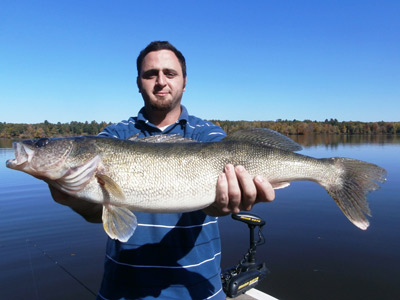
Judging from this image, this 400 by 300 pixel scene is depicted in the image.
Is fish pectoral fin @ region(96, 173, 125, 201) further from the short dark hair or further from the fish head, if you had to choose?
the short dark hair

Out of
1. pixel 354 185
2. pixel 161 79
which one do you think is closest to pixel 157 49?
pixel 161 79

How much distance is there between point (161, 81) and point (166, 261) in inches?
84.1

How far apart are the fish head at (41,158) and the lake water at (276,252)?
6546 mm

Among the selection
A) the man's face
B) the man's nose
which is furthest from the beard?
the man's nose

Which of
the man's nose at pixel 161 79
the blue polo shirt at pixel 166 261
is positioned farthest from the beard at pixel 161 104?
the blue polo shirt at pixel 166 261

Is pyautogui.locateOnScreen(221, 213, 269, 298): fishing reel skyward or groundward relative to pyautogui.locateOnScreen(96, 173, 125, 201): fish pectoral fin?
groundward

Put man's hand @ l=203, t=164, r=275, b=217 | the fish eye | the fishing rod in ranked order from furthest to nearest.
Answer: the fishing rod
the fish eye
man's hand @ l=203, t=164, r=275, b=217

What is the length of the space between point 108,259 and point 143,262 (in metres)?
0.47

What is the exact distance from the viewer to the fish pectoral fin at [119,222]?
9.89 feet

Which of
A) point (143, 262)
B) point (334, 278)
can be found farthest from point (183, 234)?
point (334, 278)

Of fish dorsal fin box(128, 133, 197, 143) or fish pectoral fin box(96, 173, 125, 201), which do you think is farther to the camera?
fish dorsal fin box(128, 133, 197, 143)

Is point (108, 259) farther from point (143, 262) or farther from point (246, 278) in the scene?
point (246, 278)

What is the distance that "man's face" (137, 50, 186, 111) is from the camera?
12.6ft

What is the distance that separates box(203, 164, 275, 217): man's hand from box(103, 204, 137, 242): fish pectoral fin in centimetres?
91
